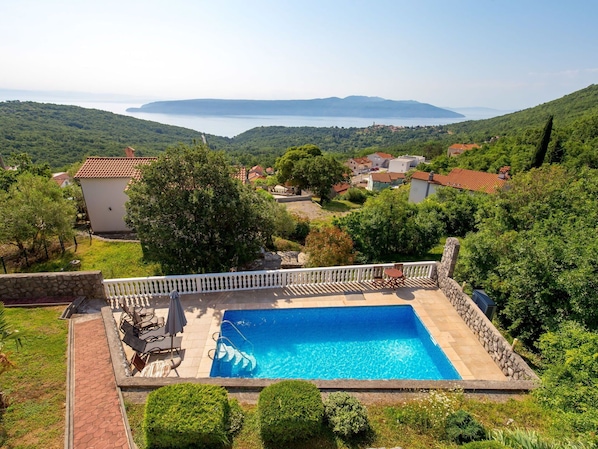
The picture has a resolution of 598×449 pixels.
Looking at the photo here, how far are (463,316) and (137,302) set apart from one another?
11132 mm

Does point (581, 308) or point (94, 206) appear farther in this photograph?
point (94, 206)

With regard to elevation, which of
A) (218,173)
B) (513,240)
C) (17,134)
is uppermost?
(218,173)

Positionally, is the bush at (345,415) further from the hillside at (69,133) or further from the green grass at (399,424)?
the hillside at (69,133)

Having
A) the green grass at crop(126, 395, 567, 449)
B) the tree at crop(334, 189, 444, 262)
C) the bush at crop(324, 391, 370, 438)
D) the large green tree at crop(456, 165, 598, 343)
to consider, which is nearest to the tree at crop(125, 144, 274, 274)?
the green grass at crop(126, 395, 567, 449)

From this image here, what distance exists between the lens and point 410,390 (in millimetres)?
7230

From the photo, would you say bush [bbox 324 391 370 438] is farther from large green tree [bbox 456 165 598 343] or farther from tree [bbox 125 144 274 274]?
tree [bbox 125 144 274 274]

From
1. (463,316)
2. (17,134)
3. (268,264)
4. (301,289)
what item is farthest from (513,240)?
(17,134)

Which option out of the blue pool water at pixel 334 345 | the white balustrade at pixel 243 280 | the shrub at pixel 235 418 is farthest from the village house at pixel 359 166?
the shrub at pixel 235 418

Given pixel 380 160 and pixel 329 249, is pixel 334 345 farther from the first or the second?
pixel 380 160

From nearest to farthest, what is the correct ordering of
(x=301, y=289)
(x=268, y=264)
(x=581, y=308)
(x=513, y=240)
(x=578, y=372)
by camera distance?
(x=578, y=372) < (x=581, y=308) < (x=513, y=240) < (x=301, y=289) < (x=268, y=264)

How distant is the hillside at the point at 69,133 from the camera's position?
74000 millimetres

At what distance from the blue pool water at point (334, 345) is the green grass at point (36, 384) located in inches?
134

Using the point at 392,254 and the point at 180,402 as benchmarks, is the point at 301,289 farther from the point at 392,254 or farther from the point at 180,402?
the point at 392,254

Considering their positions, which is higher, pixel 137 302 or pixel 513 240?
pixel 513 240
